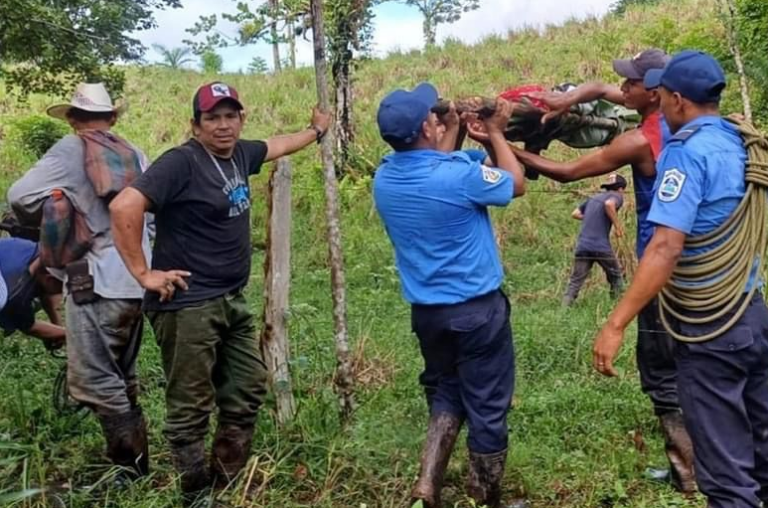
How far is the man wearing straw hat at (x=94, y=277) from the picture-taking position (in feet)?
13.6

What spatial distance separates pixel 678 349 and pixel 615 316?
0.35 meters

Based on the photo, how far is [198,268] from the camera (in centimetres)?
392

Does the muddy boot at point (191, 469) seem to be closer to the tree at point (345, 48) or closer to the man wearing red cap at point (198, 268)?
the man wearing red cap at point (198, 268)

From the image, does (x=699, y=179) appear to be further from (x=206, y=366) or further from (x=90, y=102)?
(x=90, y=102)

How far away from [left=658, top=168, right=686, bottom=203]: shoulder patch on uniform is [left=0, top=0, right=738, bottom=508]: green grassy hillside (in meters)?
1.52

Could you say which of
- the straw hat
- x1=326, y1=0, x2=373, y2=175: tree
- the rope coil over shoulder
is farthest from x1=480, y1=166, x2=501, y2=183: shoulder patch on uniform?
x1=326, y1=0, x2=373, y2=175: tree

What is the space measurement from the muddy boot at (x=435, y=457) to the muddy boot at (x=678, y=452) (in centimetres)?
103

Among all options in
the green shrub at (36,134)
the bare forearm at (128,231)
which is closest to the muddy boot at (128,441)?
the bare forearm at (128,231)

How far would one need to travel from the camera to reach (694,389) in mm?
3359

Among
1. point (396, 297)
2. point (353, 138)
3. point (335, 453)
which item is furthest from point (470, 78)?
point (335, 453)

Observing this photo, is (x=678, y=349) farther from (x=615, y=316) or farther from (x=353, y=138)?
(x=353, y=138)

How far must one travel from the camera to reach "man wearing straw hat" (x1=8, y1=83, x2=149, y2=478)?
4148 millimetres

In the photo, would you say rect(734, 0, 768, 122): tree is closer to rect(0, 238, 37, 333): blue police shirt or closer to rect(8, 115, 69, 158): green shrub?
rect(0, 238, 37, 333): blue police shirt

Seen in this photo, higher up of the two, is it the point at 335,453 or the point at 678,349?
the point at 678,349
